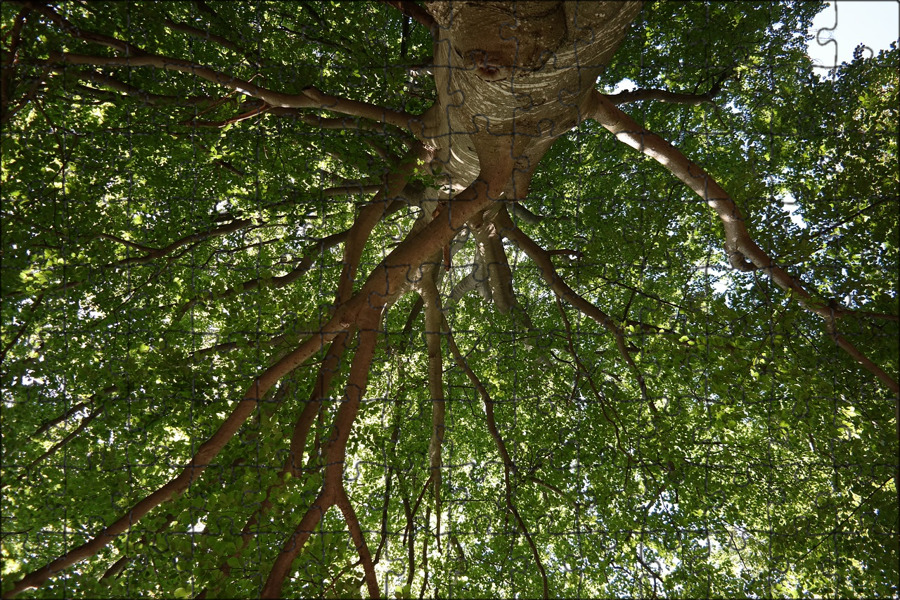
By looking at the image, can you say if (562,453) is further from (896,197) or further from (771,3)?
(771,3)

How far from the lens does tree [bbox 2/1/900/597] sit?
5.53 feet

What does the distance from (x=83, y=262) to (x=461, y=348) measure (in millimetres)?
2020

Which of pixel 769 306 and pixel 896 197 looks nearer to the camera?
pixel 896 197

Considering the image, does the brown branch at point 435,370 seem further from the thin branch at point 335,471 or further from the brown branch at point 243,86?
the brown branch at point 243,86

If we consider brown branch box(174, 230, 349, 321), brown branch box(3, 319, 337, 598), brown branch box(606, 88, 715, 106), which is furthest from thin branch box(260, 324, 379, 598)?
brown branch box(606, 88, 715, 106)

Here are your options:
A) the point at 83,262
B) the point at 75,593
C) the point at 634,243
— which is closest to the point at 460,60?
the point at 634,243

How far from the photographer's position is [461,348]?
136 inches

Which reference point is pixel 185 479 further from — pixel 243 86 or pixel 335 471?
pixel 243 86

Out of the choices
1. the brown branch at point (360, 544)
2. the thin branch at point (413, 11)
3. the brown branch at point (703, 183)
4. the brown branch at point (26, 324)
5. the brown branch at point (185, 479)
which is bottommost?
the brown branch at point (360, 544)

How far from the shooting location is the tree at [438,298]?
169 cm

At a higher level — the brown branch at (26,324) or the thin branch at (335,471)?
the brown branch at (26,324)

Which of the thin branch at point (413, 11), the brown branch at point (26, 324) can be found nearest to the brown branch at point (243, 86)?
the thin branch at point (413, 11)

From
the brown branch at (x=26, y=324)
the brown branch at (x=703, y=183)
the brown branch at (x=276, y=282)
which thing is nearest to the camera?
the brown branch at (x=703, y=183)

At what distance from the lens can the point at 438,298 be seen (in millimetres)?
2596
